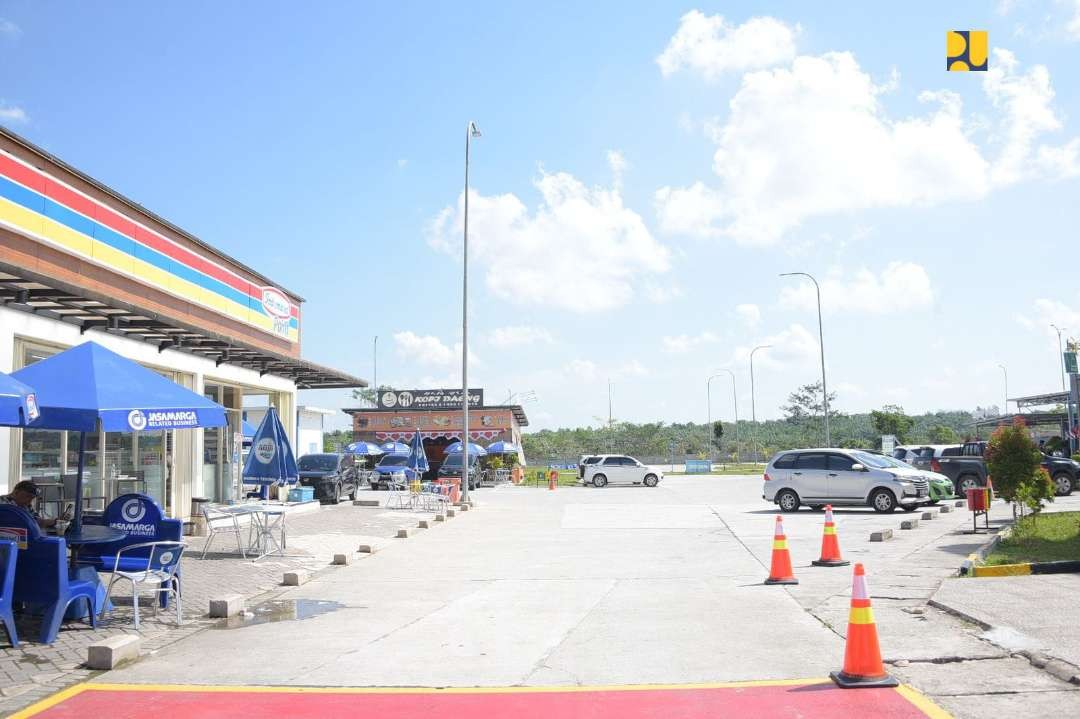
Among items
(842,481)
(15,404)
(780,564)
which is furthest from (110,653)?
(842,481)

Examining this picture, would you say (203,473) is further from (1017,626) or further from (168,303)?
(1017,626)

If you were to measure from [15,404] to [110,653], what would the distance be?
2.39 meters

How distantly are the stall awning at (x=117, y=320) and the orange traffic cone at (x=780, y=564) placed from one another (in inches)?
408

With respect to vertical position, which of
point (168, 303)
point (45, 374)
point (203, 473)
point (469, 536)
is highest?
point (168, 303)

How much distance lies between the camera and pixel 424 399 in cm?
6331

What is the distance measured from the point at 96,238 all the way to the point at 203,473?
591 cm

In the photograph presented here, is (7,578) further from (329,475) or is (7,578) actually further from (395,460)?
(395,460)

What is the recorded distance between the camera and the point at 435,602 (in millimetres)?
10352

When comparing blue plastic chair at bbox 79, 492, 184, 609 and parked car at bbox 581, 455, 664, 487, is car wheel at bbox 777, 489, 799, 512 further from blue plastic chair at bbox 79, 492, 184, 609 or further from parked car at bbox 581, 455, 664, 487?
parked car at bbox 581, 455, 664, 487

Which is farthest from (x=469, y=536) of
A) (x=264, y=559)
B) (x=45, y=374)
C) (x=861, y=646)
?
(x=861, y=646)

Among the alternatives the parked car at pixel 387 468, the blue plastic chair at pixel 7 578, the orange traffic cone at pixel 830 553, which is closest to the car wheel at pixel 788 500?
the orange traffic cone at pixel 830 553

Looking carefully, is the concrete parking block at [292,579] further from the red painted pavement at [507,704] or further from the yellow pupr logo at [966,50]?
the yellow pupr logo at [966,50]

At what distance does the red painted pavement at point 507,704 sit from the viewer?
18.9 feet

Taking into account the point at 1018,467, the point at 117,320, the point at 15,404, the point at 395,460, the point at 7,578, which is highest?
the point at 117,320
